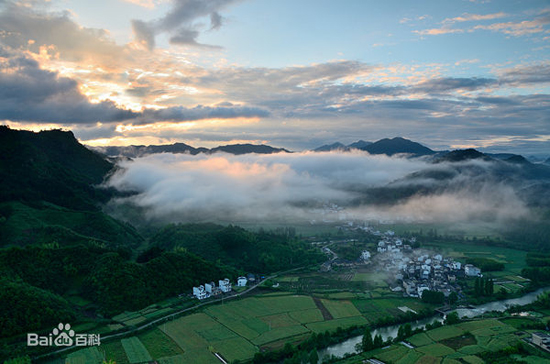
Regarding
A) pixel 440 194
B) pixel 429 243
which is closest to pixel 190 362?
pixel 429 243

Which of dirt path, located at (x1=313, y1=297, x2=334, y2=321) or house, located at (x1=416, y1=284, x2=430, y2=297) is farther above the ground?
dirt path, located at (x1=313, y1=297, x2=334, y2=321)

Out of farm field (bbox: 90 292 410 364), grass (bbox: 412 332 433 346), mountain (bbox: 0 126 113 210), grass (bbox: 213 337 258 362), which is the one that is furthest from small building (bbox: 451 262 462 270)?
mountain (bbox: 0 126 113 210)

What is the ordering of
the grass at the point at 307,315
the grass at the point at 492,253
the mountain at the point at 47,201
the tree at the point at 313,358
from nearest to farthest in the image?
the tree at the point at 313,358 → the grass at the point at 307,315 → the mountain at the point at 47,201 → the grass at the point at 492,253

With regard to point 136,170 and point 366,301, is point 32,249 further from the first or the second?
point 136,170

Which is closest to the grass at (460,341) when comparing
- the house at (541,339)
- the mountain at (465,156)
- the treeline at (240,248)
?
the house at (541,339)

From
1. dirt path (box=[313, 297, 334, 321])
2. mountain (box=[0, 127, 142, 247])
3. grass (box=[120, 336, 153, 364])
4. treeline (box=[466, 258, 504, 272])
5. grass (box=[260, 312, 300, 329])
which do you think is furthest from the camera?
treeline (box=[466, 258, 504, 272])

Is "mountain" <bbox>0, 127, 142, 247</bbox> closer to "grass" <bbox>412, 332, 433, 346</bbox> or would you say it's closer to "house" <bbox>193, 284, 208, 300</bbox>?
"house" <bbox>193, 284, 208, 300</bbox>

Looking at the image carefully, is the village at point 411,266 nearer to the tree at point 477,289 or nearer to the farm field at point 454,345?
the tree at point 477,289
